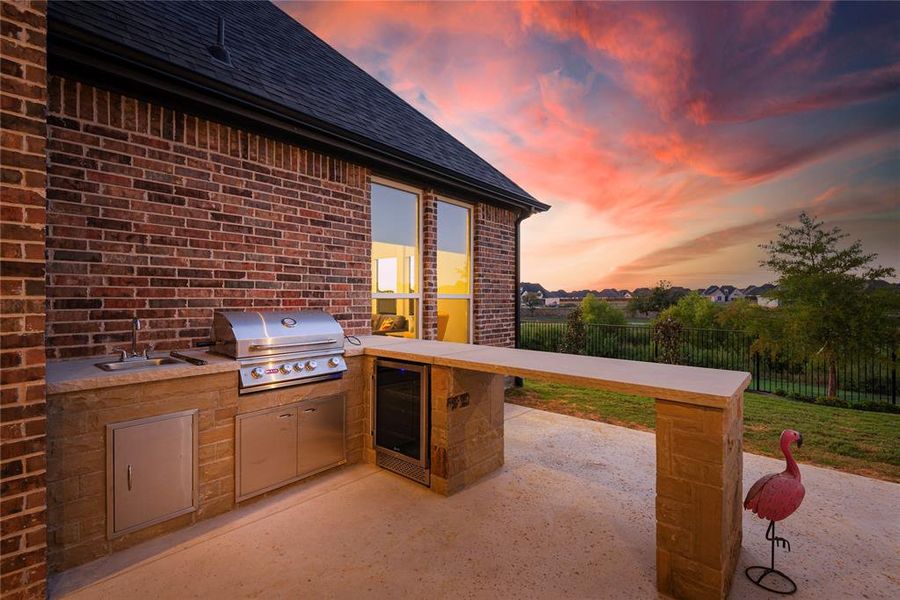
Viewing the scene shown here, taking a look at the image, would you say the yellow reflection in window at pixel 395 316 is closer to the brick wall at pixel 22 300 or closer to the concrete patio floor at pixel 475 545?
the concrete patio floor at pixel 475 545

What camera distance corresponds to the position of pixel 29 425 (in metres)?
1.88

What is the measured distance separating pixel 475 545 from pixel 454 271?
14.5 ft

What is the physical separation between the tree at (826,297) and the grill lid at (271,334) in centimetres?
952

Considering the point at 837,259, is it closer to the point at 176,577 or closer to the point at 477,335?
the point at 477,335

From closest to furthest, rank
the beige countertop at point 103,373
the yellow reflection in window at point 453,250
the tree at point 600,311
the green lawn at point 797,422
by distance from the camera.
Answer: the beige countertop at point 103,373 → the green lawn at point 797,422 → the yellow reflection in window at point 453,250 → the tree at point 600,311

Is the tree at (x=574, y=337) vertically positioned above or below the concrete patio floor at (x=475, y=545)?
above

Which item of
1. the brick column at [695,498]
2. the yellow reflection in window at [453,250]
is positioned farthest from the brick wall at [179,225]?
the brick column at [695,498]

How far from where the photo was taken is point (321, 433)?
343 centimetres

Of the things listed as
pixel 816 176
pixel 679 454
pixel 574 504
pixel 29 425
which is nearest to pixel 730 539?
pixel 679 454

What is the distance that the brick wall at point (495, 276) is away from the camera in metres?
6.61

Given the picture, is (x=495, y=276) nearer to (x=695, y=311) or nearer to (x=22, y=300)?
(x=22, y=300)

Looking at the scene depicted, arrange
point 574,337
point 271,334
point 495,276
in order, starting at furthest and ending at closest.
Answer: point 574,337 → point 495,276 → point 271,334

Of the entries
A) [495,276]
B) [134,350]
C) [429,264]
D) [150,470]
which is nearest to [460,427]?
[150,470]

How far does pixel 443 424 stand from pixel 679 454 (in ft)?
5.81
